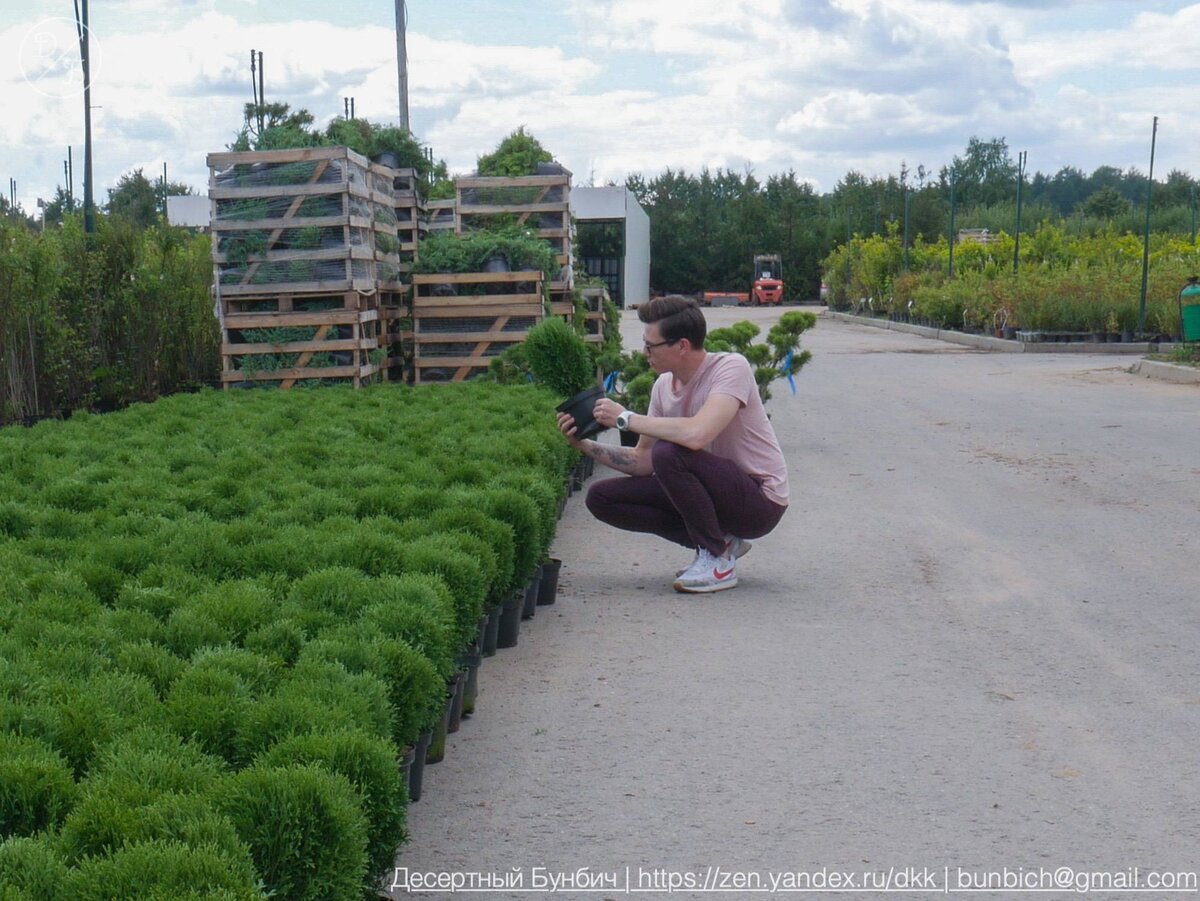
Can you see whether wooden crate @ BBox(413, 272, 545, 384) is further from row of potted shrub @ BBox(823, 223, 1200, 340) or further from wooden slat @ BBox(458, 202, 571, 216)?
row of potted shrub @ BBox(823, 223, 1200, 340)

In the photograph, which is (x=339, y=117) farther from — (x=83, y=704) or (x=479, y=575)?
(x=83, y=704)

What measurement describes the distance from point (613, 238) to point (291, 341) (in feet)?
139

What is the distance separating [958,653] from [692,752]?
1586 mm

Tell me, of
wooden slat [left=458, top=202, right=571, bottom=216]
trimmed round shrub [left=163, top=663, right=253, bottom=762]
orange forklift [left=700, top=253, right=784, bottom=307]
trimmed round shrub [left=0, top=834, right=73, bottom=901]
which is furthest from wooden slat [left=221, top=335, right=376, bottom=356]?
orange forklift [left=700, top=253, right=784, bottom=307]

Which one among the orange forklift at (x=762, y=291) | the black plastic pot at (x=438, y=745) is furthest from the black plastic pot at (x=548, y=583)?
the orange forklift at (x=762, y=291)

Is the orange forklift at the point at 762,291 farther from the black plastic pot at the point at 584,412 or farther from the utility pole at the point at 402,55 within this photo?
the black plastic pot at the point at 584,412

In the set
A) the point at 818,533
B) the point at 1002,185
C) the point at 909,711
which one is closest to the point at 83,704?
the point at 909,711

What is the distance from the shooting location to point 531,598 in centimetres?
610

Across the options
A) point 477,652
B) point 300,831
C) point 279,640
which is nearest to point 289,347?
point 477,652

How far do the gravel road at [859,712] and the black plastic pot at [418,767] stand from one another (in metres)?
0.06

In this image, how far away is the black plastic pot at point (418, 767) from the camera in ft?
12.7

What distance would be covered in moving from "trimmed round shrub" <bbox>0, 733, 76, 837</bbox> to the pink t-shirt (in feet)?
12.8

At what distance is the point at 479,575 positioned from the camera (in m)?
4.70

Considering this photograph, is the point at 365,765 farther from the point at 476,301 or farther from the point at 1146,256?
the point at 1146,256
